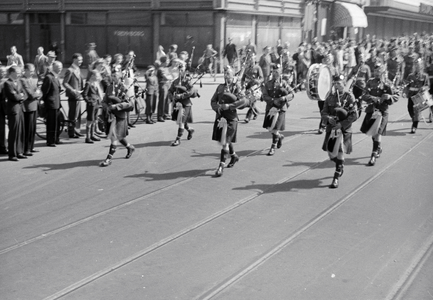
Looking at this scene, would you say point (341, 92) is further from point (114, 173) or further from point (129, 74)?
point (129, 74)

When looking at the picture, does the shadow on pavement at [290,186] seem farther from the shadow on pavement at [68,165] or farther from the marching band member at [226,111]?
the shadow on pavement at [68,165]

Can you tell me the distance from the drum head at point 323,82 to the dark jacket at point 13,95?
7.00 m

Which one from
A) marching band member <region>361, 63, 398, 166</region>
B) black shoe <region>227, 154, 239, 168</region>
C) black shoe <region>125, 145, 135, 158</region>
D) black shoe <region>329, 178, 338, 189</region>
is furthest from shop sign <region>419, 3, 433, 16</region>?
black shoe <region>329, 178, 338, 189</region>

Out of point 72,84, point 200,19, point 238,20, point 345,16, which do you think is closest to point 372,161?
point 72,84

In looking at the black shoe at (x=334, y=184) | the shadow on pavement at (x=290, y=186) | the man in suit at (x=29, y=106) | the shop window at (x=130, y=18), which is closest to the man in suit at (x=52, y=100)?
the man in suit at (x=29, y=106)

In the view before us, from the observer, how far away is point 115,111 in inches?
507

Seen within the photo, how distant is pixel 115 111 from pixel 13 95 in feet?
6.54

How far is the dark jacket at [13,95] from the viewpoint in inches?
512

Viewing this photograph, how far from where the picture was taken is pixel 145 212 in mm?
9852

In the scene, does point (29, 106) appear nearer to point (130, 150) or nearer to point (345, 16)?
point (130, 150)

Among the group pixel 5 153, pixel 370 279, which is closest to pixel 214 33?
pixel 5 153

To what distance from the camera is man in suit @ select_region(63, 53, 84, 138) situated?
1544 centimetres

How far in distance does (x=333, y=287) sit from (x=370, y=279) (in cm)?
51

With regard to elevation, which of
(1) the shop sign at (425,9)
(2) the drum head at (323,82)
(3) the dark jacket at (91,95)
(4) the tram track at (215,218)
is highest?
(1) the shop sign at (425,9)
